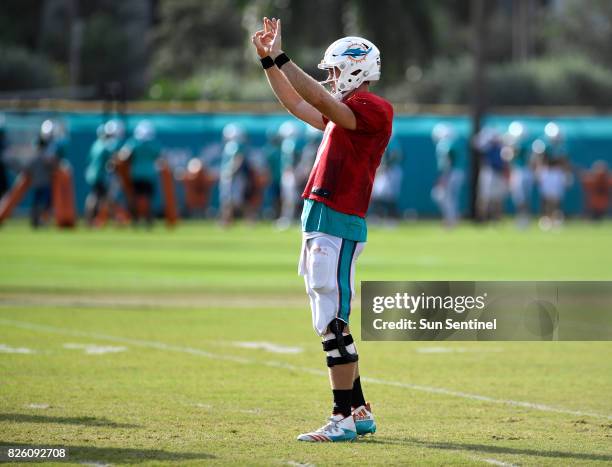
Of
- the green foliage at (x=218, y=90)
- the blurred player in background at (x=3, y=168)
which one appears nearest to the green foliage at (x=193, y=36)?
the green foliage at (x=218, y=90)

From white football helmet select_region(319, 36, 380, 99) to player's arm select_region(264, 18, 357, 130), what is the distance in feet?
0.81

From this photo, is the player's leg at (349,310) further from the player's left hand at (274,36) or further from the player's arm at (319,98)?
the player's left hand at (274,36)

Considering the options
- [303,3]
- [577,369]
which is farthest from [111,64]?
[577,369]

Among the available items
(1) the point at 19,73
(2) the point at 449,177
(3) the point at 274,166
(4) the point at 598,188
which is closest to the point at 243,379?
(2) the point at 449,177

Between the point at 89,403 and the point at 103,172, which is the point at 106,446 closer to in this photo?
the point at 89,403

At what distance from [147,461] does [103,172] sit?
87.4 feet

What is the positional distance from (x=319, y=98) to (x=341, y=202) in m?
0.64

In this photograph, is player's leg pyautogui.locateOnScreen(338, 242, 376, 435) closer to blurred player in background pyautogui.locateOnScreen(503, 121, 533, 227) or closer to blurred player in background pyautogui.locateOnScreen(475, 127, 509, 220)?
blurred player in background pyautogui.locateOnScreen(475, 127, 509, 220)

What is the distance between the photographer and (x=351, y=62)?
7637 mm

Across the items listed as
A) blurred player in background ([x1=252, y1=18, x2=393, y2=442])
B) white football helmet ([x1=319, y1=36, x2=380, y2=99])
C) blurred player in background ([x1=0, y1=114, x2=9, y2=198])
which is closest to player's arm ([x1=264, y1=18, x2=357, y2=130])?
blurred player in background ([x1=252, y1=18, x2=393, y2=442])

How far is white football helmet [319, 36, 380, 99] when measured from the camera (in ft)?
25.0

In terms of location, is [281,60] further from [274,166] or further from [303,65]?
[303,65]

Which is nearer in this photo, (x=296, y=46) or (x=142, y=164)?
(x=142, y=164)

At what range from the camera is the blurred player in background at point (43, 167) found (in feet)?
102
